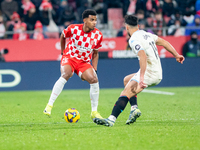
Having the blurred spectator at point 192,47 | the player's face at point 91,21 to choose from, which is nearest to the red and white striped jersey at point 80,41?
the player's face at point 91,21

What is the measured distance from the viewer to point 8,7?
16391 millimetres

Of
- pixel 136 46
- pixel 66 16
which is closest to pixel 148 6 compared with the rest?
pixel 66 16

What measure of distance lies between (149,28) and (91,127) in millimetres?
9341

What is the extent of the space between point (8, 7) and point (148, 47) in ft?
38.2

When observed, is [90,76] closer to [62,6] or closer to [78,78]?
[78,78]

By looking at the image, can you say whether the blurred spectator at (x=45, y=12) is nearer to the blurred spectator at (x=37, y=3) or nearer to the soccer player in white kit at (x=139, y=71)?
the blurred spectator at (x=37, y=3)

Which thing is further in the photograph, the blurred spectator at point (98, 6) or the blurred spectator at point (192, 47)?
the blurred spectator at point (98, 6)

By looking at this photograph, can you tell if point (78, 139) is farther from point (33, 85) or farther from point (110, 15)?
point (110, 15)

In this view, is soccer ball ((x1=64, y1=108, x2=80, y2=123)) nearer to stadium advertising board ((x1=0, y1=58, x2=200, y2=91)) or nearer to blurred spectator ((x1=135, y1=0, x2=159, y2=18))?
stadium advertising board ((x1=0, y1=58, x2=200, y2=91))

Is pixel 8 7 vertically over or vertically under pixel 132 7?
over

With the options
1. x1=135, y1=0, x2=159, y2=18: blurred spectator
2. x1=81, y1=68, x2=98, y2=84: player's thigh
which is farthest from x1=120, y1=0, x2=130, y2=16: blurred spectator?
x1=81, y1=68, x2=98, y2=84: player's thigh

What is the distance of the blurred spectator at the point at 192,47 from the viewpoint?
587 inches

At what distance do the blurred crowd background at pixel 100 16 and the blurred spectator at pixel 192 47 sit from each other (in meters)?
0.38

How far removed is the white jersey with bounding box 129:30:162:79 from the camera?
5938mm
